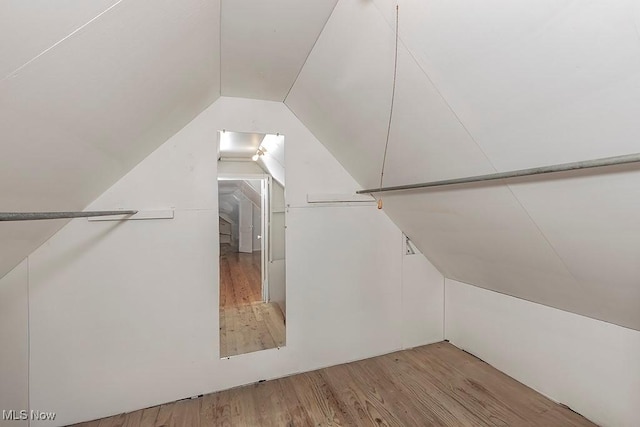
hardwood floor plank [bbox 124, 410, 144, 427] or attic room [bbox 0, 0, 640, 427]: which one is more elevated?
attic room [bbox 0, 0, 640, 427]

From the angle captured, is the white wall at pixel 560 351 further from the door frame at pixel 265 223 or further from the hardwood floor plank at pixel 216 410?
the hardwood floor plank at pixel 216 410

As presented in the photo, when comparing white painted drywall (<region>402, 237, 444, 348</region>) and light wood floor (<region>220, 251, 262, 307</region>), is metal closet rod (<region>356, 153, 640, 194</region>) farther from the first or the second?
light wood floor (<region>220, 251, 262, 307</region>)

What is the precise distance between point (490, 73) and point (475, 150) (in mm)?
380

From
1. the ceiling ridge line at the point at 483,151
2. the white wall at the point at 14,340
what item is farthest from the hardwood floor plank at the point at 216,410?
the ceiling ridge line at the point at 483,151

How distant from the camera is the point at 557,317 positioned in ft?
6.11

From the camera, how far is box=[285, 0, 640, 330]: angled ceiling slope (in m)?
0.82

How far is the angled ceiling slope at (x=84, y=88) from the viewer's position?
660 millimetres

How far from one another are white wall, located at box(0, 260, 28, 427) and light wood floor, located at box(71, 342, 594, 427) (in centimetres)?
42

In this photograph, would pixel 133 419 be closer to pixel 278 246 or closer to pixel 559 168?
pixel 278 246

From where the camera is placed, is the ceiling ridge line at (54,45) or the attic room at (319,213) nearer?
the ceiling ridge line at (54,45)

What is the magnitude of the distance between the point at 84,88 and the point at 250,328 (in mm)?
1856

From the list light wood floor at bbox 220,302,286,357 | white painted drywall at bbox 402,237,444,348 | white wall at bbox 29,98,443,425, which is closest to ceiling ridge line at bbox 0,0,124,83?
white wall at bbox 29,98,443,425

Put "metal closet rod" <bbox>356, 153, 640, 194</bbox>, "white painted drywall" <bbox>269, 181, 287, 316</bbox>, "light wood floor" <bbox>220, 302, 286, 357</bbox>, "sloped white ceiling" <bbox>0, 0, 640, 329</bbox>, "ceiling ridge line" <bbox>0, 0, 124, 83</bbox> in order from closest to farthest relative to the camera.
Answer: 1. "ceiling ridge line" <bbox>0, 0, 124, 83</bbox>
2. "sloped white ceiling" <bbox>0, 0, 640, 329</bbox>
3. "metal closet rod" <bbox>356, 153, 640, 194</bbox>
4. "light wood floor" <bbox>220, 302, 286, 357</bbox>
5. "white painted drywall" <bbox>269, 181, 287, 316</bbox>

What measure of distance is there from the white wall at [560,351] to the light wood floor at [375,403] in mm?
105
